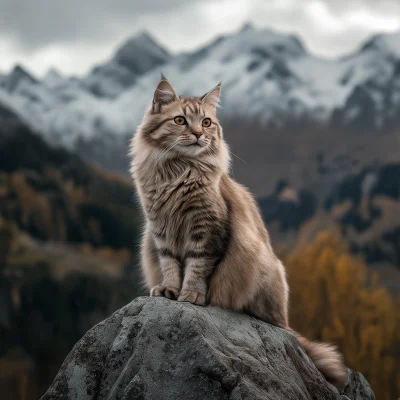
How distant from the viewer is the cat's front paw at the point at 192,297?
5773 millimetres

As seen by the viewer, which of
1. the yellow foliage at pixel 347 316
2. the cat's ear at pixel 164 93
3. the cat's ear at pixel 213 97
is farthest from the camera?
the yellow foliage at pixel 347 316

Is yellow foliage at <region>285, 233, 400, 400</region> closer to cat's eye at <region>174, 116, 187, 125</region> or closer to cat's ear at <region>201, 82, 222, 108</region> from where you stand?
cat's ear at <region>201, 82, 222, 108</region>

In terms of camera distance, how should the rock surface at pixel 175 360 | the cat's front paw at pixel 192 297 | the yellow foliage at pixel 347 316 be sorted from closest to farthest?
the rock surface at pixel 175 360 → the cat's front paw at pixel 192 297 → the yellow foliage at pixel 347 316

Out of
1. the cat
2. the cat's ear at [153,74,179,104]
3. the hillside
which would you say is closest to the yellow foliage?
the hillside

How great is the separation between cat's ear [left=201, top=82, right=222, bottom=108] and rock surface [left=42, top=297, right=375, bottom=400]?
6.96 ft

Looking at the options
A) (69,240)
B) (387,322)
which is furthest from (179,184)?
(69,240)

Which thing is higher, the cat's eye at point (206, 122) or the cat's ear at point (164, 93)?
the cat's ear at point (164, 93)

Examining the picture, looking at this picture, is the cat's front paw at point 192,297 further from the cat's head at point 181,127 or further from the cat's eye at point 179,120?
the cat's eye at point 179,120

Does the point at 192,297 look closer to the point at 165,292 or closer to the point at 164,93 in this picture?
the point at 165,292

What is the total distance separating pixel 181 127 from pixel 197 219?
91 centimetres

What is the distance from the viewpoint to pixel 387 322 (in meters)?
32.9

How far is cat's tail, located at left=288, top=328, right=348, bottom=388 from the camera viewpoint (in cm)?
666

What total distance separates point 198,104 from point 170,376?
2647 millimetres

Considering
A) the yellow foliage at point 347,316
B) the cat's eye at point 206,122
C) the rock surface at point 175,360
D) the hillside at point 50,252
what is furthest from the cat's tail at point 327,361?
the yellow foliage at point 347,316
